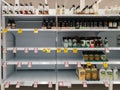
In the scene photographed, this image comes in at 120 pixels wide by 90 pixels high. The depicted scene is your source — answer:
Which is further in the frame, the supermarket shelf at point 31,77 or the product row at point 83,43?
the product row at point 83,43

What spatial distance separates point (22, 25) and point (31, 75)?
1.18m

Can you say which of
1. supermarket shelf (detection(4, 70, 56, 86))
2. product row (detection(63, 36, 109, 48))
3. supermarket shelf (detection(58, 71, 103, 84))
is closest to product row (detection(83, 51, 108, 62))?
product row (detection(63, 36, 109, 48))

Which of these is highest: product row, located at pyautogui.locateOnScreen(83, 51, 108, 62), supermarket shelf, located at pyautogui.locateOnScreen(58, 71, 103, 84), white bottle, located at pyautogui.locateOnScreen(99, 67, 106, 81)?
product row, located at pyautogui.locateOnScreen(83, 51, 108, 62)

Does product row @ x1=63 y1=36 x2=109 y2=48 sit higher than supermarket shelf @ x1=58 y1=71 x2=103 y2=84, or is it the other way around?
product row @ x1=63 y1=36 x2=109 y2=48

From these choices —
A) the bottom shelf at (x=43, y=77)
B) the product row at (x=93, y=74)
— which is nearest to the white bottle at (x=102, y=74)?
the product row at (x=93, y=74)

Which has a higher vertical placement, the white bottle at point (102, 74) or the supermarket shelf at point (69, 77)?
the white bottle at point (102, 74)

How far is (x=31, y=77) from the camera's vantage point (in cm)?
384

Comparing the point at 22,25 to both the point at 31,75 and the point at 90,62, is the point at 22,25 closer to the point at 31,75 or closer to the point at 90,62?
the point at 31,75

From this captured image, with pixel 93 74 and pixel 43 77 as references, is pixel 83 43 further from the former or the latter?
pixel 43 77

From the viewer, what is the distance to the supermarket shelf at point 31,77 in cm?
350

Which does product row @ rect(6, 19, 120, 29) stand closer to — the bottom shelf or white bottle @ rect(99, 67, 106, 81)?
white bottle @ rect(99, 67, 106, 81)

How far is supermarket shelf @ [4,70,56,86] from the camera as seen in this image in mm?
3500

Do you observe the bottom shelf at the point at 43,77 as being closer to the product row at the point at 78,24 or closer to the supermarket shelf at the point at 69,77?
the supermarket shelf at the point at 69,77

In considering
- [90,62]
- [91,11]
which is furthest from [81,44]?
[91,11]
